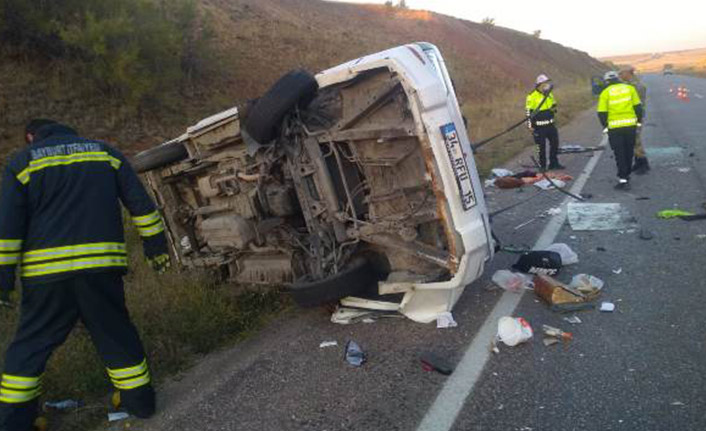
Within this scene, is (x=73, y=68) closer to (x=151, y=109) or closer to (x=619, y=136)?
(x=151, y=109)

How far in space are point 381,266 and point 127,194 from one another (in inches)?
71.5

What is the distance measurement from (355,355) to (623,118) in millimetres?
6281

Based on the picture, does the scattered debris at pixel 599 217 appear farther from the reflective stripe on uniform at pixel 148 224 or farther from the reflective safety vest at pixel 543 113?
the reflective stripe on uniform at pixel 148 224

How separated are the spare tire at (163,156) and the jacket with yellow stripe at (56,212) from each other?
5.27 feet

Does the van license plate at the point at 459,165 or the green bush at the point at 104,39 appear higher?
the green bush at the point at 104,39

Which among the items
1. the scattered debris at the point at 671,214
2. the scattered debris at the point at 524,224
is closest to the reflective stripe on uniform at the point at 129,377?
the scattered debris at the point at 524,224

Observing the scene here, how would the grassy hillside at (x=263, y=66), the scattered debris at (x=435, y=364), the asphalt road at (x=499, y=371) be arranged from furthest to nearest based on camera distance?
1. the grassy hillside at (x=263, y=66)
2. the scattered debris at (x=435, y=364)
3. the asphalt road at (x=499, y=371)

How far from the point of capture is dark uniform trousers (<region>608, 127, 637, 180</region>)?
8.07 metres

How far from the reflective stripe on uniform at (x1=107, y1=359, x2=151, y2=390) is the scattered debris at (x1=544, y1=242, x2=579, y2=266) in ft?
11.2

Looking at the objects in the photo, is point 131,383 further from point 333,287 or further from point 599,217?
point 599,217

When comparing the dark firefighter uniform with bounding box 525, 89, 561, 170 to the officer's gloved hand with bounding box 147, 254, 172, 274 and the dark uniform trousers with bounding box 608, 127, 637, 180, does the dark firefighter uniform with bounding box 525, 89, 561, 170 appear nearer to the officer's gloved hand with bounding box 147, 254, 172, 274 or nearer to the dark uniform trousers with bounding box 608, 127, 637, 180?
the dark uniform trousers with bounding box 608, 127, 637, 180

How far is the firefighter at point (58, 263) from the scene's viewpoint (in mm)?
3209

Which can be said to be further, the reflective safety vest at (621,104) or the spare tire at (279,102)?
the reflective safety vest at (621,104)

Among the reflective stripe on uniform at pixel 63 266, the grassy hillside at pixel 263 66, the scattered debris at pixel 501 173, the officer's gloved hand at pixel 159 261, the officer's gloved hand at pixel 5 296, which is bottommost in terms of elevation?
the scattered debris at pixel 501 173
